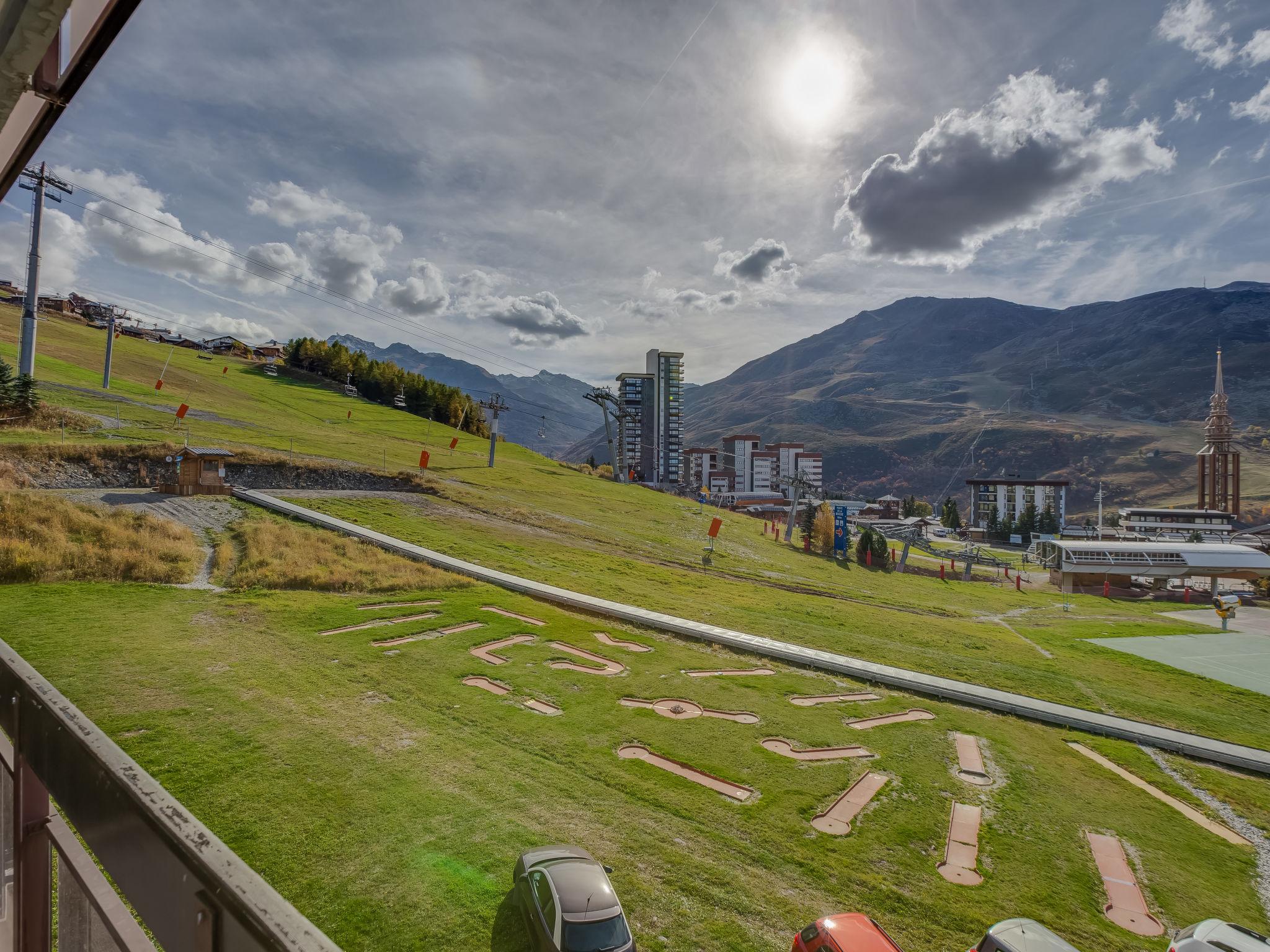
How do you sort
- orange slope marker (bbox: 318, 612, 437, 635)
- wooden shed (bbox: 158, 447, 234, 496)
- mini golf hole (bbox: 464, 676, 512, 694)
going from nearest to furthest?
mini golf hole (bbox: 464, 676, 512, 694) < orange slope marker (bbox: 318, 612, 437, 635) < wooden shed (bbox: 158, 447, 234, 496)

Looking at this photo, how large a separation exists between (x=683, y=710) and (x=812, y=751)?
337 centimetres

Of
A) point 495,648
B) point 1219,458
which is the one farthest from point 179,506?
point 1219,458

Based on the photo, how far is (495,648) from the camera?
18.5 m

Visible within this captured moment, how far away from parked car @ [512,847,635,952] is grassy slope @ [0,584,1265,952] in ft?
1.93

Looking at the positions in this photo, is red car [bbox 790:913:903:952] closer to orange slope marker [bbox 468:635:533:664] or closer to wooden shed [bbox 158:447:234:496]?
orange slope marker [bbox 468:635:533:664]

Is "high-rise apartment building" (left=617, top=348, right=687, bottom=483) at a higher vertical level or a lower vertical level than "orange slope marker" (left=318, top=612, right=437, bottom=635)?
higher

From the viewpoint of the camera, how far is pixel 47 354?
199 ft

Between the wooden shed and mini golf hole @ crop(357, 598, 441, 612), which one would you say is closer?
mini golf hole @ crop(357, 598, 441, 612)

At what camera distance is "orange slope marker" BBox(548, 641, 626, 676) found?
1764cm

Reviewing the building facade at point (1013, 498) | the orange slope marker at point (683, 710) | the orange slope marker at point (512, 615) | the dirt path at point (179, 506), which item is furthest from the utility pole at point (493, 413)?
the building facade at point (1013, 498)

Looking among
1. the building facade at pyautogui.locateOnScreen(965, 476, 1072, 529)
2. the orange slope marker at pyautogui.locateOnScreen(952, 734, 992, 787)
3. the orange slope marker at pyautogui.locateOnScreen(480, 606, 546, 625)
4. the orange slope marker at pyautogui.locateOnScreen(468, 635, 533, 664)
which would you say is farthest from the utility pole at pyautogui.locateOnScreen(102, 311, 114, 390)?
the building facade at pyautogui.locateOnScreen(965, 476, 1072, 529)

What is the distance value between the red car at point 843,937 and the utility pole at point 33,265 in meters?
53.9

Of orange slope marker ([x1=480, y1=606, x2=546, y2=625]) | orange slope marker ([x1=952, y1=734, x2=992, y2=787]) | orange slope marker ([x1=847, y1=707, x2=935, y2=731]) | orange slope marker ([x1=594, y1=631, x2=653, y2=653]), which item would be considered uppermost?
orange slope marker ([x1=480, y1=606, x2=546, y2=625])

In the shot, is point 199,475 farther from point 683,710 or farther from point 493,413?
point 493,413
